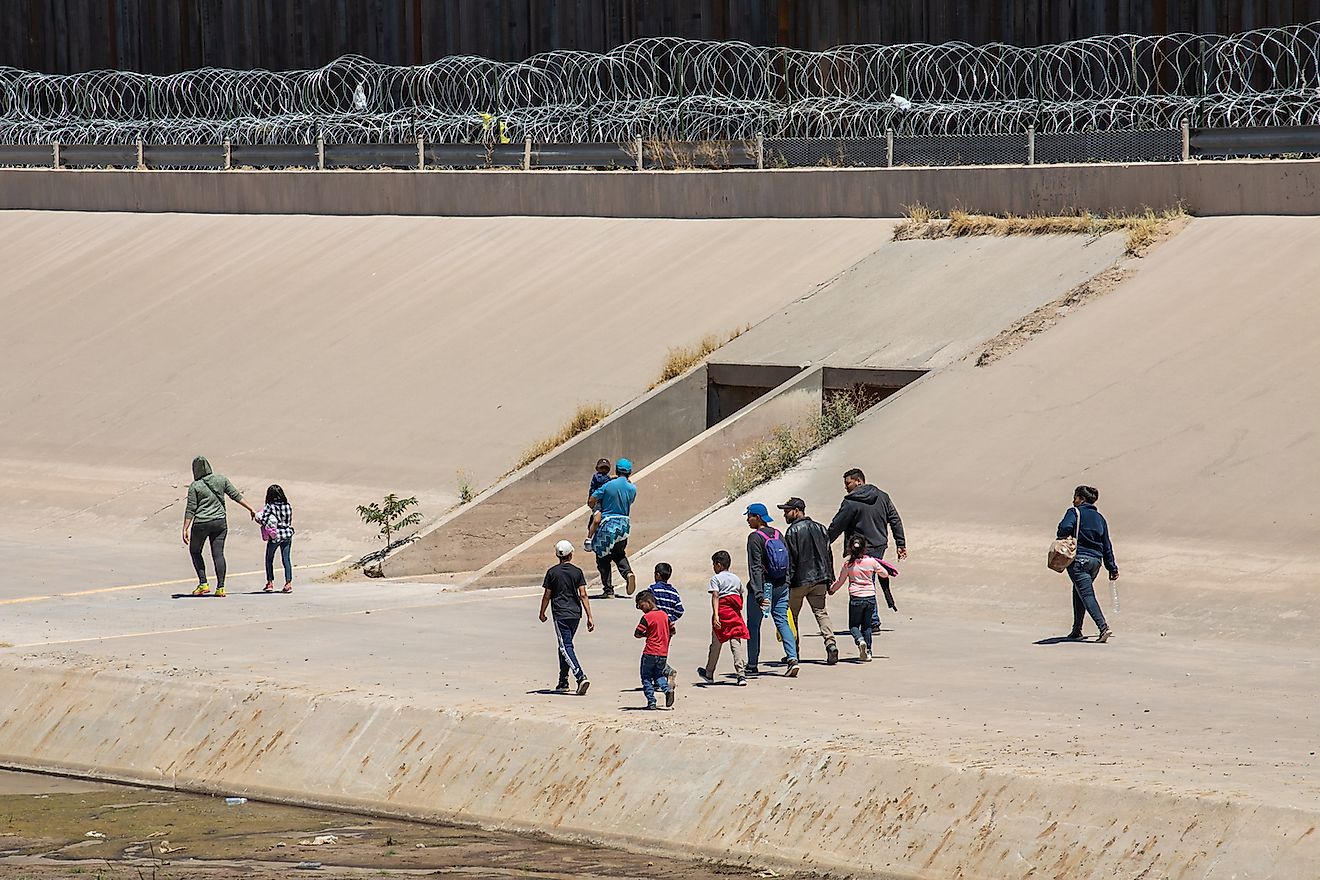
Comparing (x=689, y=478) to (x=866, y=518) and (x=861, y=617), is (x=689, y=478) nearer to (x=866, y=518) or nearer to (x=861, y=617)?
(x=866, y=518)

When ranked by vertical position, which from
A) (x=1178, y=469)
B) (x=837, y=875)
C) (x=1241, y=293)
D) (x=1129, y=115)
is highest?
(x=1129, y=115)

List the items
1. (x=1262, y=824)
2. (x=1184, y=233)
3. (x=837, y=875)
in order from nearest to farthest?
1. (x=1262, y=824)
2. (x=837, y=875)
3. (x=1184, y=233)

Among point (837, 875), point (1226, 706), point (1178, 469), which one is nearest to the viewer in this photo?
point (837, 875)

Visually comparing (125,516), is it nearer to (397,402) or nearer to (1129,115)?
(397,402)

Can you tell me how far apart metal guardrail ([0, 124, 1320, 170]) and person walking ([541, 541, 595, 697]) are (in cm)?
1253

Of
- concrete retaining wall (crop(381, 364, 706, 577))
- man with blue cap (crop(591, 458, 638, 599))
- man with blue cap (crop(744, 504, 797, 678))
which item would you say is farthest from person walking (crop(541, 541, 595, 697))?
concrete retaining wall (crop(381, 364, 706, 577))

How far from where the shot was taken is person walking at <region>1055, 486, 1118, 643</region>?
15.0m

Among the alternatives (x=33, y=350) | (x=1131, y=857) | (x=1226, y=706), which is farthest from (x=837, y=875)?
(x=33, y=350)

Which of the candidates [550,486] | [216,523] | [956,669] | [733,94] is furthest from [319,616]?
[733,94]

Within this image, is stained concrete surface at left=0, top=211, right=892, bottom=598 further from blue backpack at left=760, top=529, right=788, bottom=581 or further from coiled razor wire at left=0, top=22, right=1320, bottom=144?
blue backpack at left=760, top=529, right=788, bottom=581

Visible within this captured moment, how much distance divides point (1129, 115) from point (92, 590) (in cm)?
1520

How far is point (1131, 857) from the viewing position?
997 centimetres

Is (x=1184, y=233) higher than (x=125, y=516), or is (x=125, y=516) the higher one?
(x=1184, y=233)

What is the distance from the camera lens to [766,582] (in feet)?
46.3
